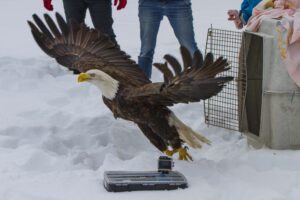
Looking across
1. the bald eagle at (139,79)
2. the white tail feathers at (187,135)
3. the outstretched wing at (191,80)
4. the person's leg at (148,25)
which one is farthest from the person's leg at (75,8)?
the outstretched wing at (191,80)

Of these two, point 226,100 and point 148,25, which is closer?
point 226,100

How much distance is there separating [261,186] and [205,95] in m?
0.62

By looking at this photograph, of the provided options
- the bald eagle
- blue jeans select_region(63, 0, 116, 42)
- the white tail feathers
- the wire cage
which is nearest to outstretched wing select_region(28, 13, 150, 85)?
the bald eagle

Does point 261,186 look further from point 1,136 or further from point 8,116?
point 8,116

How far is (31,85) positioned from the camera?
20.4ft

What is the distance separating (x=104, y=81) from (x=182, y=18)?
1.57 m

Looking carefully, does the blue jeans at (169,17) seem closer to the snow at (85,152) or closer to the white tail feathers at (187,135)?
the snow at (85,152)

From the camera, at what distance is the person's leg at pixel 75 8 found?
5523 millimetres

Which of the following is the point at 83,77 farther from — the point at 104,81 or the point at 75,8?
the point at 75,8

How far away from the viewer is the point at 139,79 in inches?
167

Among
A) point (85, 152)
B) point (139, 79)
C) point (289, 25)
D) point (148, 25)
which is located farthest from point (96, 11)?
point (289, 25)

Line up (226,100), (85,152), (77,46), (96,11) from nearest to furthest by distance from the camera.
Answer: (85,152) < (77,46) < (226,100) < (96,11)

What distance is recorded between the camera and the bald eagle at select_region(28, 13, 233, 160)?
3.46m

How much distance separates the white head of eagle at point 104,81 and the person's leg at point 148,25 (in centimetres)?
151
